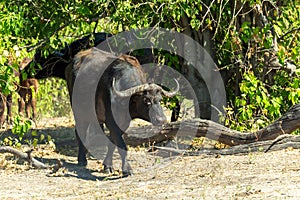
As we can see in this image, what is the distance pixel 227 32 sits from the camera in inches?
401

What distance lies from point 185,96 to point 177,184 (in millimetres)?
4204

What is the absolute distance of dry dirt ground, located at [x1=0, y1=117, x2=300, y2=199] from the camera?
22.6 ft

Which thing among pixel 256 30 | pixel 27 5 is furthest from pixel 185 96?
pixel 27 5

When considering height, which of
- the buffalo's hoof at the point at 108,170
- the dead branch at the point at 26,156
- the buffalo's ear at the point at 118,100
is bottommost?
the buffalo's hoof at the point at 108,170

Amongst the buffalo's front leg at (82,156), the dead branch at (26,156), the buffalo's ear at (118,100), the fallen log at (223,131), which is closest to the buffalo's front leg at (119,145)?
the buffalo's ear at (118,100)

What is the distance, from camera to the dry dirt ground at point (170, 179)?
6898 millimetres

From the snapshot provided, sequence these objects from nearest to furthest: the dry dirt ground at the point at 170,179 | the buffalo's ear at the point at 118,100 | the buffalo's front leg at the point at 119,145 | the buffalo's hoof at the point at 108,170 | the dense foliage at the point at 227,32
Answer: the dry dirt ground at the point at 170,179 < the buffalo's front leg at the point at 119,145 < the buffalo's hoof at the point at 108,170 < the buffalo's ear at the point at 118,100 < the dense foliage at the point at 227,32

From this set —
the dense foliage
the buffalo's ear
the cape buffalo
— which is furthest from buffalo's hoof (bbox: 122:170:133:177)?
the dense foliage

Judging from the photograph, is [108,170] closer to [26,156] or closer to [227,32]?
[26,156]

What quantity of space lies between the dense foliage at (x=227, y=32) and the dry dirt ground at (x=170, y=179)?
1213 millimetres

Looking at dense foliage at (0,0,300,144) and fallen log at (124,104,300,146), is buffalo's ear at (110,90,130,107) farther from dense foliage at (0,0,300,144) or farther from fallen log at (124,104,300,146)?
dense foliage at (0,0,300,144)

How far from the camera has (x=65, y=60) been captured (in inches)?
482

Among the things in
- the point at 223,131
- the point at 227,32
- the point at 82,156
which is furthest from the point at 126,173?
the point at 227,32

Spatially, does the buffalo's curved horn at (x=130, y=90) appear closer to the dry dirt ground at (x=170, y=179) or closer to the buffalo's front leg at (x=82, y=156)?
the dry dirt ground at (x=170, y=179)
